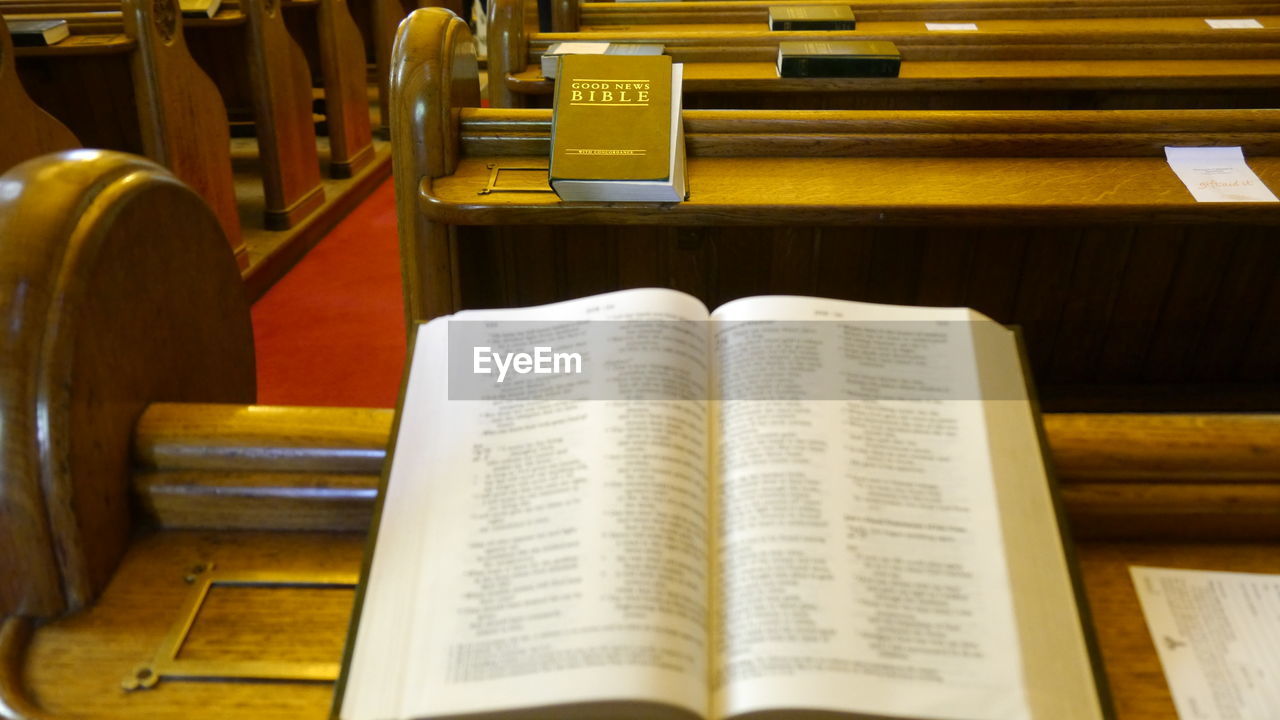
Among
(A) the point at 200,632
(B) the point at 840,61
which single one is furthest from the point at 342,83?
(A) the point at 200,632

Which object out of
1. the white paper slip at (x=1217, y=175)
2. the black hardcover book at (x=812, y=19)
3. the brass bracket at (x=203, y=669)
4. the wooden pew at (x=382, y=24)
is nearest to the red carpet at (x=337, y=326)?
the wooden pew at (x=382, y=24)

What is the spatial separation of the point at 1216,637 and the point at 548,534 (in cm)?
48

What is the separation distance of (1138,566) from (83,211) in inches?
34.5

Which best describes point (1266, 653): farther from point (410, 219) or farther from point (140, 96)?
point (140, 96)

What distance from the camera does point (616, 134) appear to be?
1415 millimetres

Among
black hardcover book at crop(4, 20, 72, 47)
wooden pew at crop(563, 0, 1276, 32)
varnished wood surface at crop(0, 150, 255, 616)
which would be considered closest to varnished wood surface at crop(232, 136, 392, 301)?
black hardcover book at crop(4, 20, 72, 47)

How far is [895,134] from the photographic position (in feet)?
5.20

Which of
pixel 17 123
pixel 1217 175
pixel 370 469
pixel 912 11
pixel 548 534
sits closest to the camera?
pixel 548 534

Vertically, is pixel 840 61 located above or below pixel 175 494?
above

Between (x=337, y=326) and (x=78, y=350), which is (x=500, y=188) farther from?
(x=337, y=326)

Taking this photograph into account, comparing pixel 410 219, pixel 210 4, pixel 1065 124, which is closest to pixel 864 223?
pixel 1065 124

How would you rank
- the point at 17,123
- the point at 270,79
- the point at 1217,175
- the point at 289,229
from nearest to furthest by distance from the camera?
1. the point at 1217,175
2. the point at 17,123
3. the point at 270,79
4. the point at 289,229

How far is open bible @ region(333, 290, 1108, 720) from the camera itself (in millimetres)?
556

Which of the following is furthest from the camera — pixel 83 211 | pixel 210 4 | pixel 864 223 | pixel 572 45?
pixel 210 4
